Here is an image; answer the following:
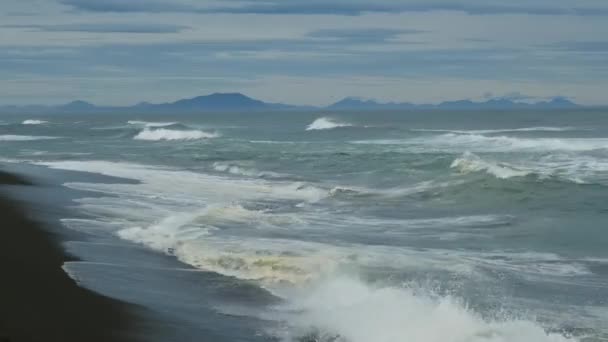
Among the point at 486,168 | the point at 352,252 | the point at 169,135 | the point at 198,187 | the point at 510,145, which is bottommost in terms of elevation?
the point at 352,252

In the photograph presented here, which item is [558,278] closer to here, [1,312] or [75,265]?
[75,265]

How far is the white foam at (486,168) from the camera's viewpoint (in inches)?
1003

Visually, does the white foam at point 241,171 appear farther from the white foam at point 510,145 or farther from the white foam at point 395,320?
the white foam at point 395,320

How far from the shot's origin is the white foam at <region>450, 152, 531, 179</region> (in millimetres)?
25484

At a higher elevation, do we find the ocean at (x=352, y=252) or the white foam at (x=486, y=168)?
the white foam at (x=486, y=168)

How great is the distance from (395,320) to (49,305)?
3.57 meters

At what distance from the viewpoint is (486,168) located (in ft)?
89.3

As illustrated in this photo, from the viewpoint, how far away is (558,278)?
1195cm

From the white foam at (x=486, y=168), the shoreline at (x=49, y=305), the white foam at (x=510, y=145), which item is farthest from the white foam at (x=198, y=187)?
the white foam at (x=510, y=145)

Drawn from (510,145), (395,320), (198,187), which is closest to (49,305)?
(395,320)

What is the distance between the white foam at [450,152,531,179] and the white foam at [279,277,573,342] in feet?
52.0

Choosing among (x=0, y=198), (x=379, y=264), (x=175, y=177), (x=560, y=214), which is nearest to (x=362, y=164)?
(x=175, y=177)

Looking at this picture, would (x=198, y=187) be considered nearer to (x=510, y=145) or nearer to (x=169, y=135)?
(x=510, y=145)

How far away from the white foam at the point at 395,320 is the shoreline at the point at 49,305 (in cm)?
173
